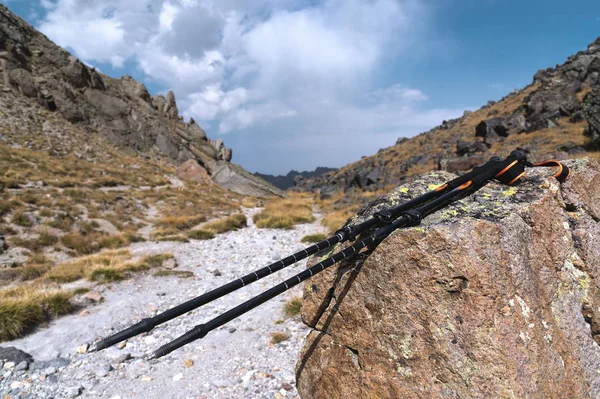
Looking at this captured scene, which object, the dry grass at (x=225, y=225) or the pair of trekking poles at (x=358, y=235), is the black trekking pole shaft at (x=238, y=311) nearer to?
the pair of trekking poles at (x=358, y=235)

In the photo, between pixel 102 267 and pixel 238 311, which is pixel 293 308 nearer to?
pixel 238 311

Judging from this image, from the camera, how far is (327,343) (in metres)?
3.52

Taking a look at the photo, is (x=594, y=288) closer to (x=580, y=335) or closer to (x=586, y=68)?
(x=580, y=335)

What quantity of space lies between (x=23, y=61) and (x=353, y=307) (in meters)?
59.0

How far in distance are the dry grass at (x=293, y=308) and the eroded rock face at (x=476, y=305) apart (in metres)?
3.89

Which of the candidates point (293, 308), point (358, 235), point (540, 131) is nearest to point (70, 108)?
point (293, 308)

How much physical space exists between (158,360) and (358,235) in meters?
5.22

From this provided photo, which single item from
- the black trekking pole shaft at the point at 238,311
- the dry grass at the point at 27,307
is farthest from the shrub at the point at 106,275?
the black trekking pole shaft at the point at 238,311

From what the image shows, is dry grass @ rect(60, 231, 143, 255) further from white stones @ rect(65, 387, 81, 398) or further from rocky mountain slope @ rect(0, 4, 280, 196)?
rocky mountain slope @ rect(0, 4, 280, 196)

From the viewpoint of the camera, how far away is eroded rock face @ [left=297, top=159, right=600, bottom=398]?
8.28 ft

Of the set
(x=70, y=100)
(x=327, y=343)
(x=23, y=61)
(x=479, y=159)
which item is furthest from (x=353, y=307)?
(x=23, y=61)

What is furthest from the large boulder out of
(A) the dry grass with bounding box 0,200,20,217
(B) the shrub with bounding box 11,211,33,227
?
(B) the shrub with bounding box 11,211,33,227

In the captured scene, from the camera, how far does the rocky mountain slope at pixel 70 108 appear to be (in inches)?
1454

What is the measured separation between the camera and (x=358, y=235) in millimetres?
3299
